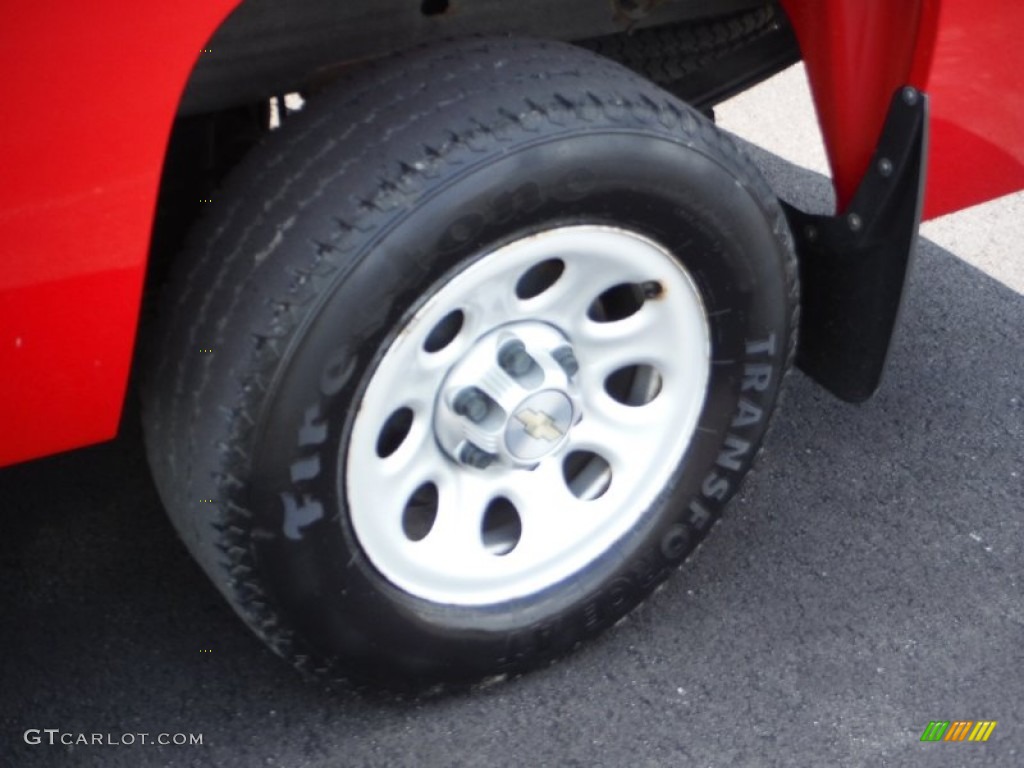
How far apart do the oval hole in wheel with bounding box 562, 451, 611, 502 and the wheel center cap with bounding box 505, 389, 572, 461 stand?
16 centimetres

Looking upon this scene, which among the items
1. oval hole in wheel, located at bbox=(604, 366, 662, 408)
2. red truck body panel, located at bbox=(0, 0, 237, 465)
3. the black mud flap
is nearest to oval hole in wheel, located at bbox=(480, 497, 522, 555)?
oval hole in wheel, located at bbox=(604, 366, 662, 408)

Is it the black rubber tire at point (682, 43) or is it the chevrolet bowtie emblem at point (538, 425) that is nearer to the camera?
the chevrolet bowtie emblem at point (538, 425)

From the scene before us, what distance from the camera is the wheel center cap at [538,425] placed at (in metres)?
1.83

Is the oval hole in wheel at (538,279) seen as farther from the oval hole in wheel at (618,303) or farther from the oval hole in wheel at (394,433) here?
the oval hole in wheel at (394,433)

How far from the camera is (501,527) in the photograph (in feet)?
6.62

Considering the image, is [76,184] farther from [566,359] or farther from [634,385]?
[634,385]

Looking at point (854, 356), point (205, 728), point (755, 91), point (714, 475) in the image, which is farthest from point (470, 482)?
point (755, 91)

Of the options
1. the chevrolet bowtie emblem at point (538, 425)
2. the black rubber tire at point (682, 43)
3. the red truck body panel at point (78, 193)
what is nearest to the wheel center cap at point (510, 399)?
the chevrolet bowtie emblem at point (538, 425)

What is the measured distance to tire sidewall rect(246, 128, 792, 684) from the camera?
1.53 metres

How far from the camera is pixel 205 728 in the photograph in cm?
187

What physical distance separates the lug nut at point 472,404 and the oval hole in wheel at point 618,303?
0.24m

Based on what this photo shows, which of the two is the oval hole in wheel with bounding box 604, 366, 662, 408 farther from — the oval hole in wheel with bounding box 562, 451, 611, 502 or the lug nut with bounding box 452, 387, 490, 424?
the lug nut with bounding box 452, 387, 490, 424

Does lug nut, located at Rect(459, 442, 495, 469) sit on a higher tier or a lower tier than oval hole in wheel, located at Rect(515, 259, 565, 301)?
lower

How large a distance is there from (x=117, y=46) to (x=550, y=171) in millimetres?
544
